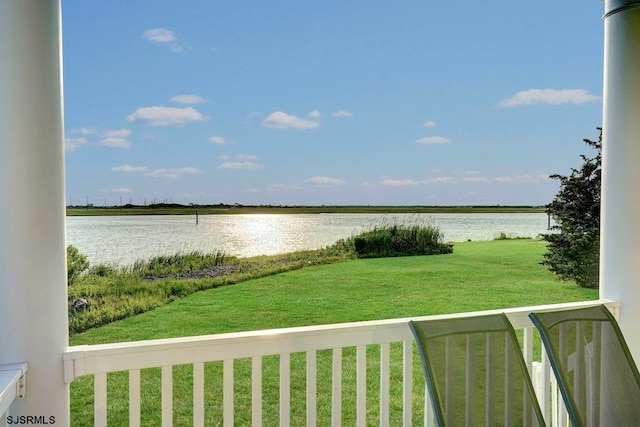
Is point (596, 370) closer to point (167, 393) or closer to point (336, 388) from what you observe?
point (336, 388)

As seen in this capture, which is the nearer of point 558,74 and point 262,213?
point 262,213

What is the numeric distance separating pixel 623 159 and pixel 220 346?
2016 mm

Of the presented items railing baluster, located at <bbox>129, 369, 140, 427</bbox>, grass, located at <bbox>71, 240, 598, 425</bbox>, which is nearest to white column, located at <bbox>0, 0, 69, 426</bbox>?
railing baluster, located at <bbox>129, 369, 140, 427</bbox>

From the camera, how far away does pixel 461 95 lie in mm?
7355

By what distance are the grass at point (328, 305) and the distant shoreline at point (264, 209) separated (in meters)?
0.51

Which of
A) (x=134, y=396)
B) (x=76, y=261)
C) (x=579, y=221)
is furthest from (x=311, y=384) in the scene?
(x=579, y=221)

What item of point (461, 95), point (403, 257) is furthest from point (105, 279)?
point (461, 95)

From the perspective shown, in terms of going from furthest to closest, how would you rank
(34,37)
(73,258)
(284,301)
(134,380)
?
1. (284,301)
2. (73,258)
3. (134,380)
4. (34,37)

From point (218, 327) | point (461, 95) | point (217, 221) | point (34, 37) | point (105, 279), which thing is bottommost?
point (218, 327)

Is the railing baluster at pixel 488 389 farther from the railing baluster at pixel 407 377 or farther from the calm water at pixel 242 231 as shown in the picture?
the calm water at pixel 242 231

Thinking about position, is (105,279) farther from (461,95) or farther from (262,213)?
(461,95)

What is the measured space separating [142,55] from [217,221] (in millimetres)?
2139

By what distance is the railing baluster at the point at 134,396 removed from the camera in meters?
1.76

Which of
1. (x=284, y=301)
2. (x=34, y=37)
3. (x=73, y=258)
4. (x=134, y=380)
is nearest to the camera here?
(x=34, y=37)
